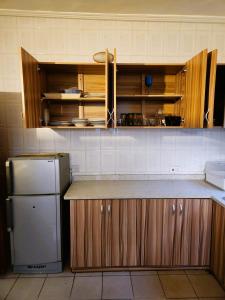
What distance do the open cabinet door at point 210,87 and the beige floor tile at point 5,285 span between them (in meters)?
2.41

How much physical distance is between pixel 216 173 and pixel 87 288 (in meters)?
1.77

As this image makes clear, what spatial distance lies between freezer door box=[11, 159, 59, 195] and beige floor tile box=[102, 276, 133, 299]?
102 centimetres

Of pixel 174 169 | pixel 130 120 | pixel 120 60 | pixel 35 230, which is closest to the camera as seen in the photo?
pixel 35 230

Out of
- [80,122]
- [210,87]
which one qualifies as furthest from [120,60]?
[210,87]

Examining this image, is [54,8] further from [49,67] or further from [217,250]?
[217,250]

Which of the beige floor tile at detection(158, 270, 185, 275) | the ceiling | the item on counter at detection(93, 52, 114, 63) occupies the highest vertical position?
the ceiling

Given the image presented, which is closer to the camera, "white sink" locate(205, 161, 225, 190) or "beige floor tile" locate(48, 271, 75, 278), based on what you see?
"beige floor tile" locate(48, 271, 75, 278)

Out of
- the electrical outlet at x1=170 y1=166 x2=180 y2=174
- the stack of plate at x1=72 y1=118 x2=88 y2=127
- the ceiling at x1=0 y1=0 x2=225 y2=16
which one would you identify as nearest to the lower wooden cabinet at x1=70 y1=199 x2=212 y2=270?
the electrical outlet at x1=170 y1=166 x2=180 y2=174

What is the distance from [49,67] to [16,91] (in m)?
0.52

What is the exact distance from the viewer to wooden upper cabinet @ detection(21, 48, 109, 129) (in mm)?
1804

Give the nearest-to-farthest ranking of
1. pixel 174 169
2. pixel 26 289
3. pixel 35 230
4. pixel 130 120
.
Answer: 1. pixel 26 289
2. pixel 35 230
3. pixel 130 120
4. pixel 174 169

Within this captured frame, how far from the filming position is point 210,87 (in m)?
1.77

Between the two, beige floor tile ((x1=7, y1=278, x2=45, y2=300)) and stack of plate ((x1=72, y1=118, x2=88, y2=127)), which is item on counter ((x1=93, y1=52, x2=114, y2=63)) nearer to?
stack of plate ((x1=72, y1=118, x2=88, y2=127))

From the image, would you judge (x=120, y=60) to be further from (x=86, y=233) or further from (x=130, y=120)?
(x=86, y=233)
